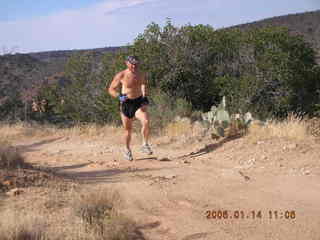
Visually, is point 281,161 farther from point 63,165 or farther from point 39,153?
point 39,153

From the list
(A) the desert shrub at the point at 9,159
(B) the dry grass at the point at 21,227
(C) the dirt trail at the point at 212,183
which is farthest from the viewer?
(A) the desert shrub at the point at 9,159

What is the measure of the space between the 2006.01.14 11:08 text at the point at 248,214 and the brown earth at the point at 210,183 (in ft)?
0.03

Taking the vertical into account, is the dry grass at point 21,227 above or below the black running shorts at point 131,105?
below

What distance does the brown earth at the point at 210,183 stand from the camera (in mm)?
4070

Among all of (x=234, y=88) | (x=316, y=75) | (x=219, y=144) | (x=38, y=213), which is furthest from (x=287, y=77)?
(x=38, y=213)

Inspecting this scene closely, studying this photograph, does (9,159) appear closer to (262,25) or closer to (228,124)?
(228,124)

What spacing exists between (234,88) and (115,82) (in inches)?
289

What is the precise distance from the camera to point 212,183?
5.57 metres

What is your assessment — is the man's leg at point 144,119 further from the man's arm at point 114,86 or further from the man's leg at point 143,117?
the man's arm at point 114,86

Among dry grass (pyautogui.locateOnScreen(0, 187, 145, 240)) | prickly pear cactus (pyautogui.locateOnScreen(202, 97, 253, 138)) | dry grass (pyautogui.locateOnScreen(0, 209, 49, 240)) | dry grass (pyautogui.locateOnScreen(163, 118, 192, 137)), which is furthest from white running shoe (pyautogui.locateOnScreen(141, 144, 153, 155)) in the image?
dry grass (pyautogui.locateOnScreen(0, 209, 49, 240))

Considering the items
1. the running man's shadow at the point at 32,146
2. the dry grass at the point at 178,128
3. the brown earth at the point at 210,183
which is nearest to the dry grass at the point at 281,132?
the brown earth at the point at 210,183

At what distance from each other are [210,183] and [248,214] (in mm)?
1223

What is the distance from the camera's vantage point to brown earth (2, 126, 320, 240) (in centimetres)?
407

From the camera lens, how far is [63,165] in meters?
7.44
